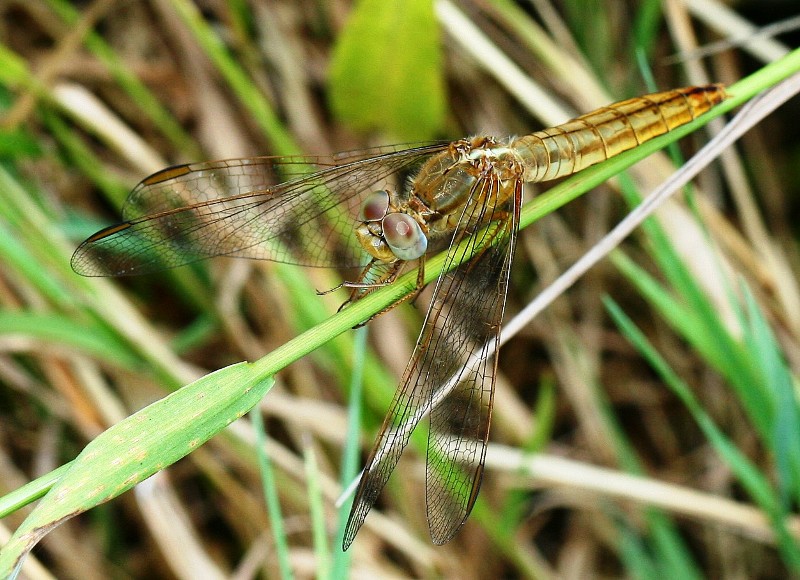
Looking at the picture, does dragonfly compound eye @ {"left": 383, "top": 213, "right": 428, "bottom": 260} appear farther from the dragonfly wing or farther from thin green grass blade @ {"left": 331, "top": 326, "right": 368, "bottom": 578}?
thin green grass blade @ {"left": 331, "top": 326, "right": 368, "bottom": 578}

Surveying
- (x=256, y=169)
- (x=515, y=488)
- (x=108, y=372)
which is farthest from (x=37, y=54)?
(x=515, y=488)

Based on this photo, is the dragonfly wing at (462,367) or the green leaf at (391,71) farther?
the green leaf at (391,71)

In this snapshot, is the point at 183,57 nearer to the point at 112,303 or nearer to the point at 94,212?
the point at 94,212

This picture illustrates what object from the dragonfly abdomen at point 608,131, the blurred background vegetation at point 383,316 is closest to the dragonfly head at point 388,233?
the dragonfly abdomen at point 608,131

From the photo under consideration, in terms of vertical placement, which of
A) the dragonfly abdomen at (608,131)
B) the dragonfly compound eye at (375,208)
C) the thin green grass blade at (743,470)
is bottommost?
the thin green grass blade at (743,470)

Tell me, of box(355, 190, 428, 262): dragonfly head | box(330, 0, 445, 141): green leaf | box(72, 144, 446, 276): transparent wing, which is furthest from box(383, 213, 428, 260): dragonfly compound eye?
box(330, 0, 445, 141): green leaf

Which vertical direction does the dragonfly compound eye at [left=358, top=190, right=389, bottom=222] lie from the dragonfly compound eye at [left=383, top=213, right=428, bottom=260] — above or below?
above

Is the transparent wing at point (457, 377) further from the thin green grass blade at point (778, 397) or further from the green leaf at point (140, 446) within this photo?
the thin green grass blade at point (778, 397)
